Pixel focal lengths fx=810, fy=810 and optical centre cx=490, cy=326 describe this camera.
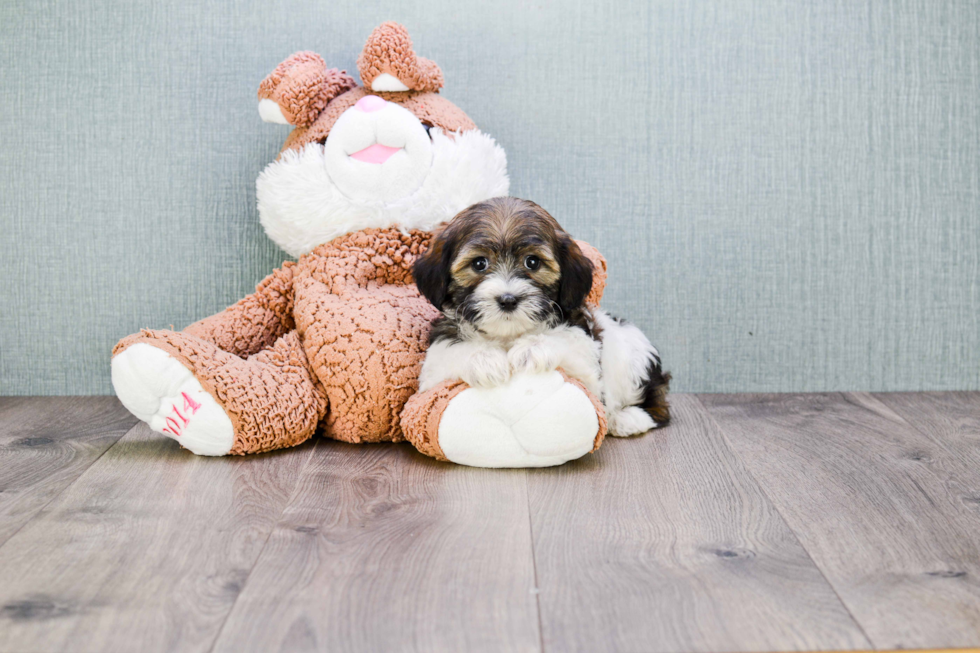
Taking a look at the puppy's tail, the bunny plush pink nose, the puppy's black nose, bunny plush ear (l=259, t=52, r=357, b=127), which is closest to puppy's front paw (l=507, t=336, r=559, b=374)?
the puppy's black nose

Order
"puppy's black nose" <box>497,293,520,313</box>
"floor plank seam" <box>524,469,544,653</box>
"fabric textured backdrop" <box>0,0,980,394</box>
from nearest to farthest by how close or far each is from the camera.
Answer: "floor plank seam" <box>524,469,544,653</box>
"puppy's black nose" <box>497,293,520,313</box>
"fabric textured backdrop" <box>0,0,980,394</box>

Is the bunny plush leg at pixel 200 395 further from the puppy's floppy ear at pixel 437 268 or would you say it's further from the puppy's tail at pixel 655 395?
the puppy's tail at pixel 655 395

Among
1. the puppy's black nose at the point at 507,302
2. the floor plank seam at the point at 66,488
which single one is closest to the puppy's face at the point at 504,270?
the puppy's black nose at the point at 507,302

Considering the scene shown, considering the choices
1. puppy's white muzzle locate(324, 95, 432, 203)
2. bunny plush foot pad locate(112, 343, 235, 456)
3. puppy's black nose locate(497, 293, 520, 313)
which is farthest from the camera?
puppy's white muzzle locate(324, 95, 432, 203)

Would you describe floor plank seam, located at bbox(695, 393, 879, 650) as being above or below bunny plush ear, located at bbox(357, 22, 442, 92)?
below

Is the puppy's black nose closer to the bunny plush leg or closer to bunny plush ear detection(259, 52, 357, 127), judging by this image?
the bunny plush leg

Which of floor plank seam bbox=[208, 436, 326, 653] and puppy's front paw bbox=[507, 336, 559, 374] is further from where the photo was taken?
puppy's front paw bbox=[507, 336, 559, 374]

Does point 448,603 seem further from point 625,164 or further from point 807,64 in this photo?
point 807,64

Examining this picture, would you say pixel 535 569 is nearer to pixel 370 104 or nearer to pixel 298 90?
pixel 370 104

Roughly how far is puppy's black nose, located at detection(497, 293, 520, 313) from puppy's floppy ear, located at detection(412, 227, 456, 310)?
151mm

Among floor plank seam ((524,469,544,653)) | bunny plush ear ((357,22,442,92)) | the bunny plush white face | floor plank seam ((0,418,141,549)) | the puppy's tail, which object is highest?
bunny plush ear ((357,22,442,92))

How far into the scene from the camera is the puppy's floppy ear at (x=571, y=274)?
68.0 inches

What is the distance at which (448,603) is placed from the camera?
114 cm

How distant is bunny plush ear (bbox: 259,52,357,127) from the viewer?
2041mm
